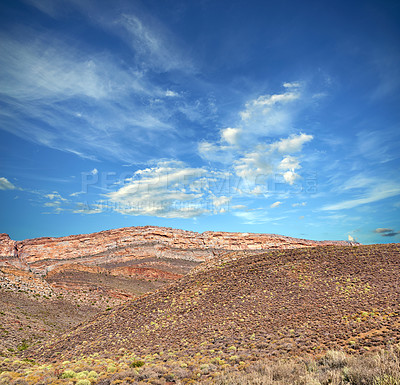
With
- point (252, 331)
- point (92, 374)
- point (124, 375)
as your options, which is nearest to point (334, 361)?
point (252, 331)

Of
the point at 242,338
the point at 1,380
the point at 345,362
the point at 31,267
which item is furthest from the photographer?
the point at 31,267

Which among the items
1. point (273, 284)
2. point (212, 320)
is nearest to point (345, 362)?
point (212, 320)

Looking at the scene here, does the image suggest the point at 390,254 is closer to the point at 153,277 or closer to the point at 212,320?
the point at 212,320

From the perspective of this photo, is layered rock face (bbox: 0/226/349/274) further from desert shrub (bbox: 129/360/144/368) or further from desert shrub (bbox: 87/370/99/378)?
desert shrub (bbox: 87/370/99/378)

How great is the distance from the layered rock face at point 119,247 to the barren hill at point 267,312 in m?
53.2

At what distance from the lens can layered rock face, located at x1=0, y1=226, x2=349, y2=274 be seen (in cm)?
7594

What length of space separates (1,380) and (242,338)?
1027 cm

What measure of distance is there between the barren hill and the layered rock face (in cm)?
5317

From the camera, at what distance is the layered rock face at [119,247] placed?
75.9 m

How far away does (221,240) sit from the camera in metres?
91.8

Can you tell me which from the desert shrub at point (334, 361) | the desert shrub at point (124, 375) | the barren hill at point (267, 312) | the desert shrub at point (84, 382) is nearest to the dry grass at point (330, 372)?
the desert shrub at point (334, 361)

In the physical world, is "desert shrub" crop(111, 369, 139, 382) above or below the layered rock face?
below

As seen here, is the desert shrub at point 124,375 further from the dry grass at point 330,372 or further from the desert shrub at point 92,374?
the dry grass at point 330,372

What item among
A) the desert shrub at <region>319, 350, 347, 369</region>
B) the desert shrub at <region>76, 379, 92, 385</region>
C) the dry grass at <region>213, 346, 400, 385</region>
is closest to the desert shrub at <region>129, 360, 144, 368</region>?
the desert shrub at <region>76, 379, 92, 385</region>
